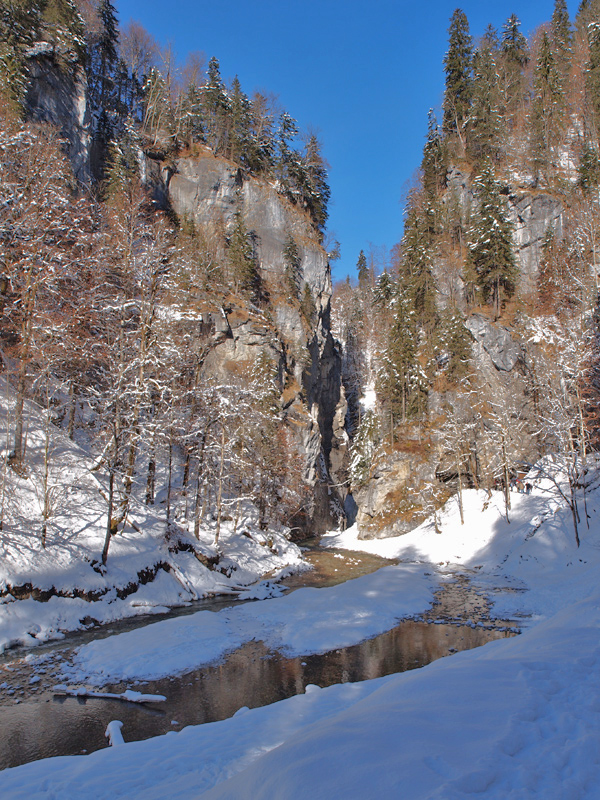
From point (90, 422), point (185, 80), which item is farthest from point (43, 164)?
point (185, 80)

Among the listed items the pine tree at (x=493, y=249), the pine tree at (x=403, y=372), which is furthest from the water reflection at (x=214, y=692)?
the pine tree at (x=493, y=249)

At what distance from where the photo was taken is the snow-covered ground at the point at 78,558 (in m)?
14.5

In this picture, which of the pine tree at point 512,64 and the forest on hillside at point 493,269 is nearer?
the forest on hillside at point 493,269

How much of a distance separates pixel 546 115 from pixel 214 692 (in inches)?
2734

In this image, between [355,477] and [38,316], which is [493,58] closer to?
[355,477]

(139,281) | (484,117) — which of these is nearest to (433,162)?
(484,117)

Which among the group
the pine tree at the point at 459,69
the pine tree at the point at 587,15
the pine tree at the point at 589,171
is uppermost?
the pine tree at the point at 587,15

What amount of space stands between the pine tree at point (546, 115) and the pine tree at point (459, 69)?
846 centimetres

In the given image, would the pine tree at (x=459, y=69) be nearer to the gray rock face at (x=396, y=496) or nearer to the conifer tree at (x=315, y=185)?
the conifer tree at (x=315, y=185)

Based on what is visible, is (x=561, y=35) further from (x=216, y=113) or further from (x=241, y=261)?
(x=241, y=261)

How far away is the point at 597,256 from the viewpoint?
40.9m

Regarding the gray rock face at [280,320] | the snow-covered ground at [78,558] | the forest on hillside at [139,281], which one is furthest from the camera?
the gray rock face at [280,320]

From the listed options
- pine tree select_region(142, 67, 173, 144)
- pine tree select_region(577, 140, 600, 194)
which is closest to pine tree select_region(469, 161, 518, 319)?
pine tree select_region(577, 140, 600, 194)

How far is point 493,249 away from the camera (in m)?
45.5
